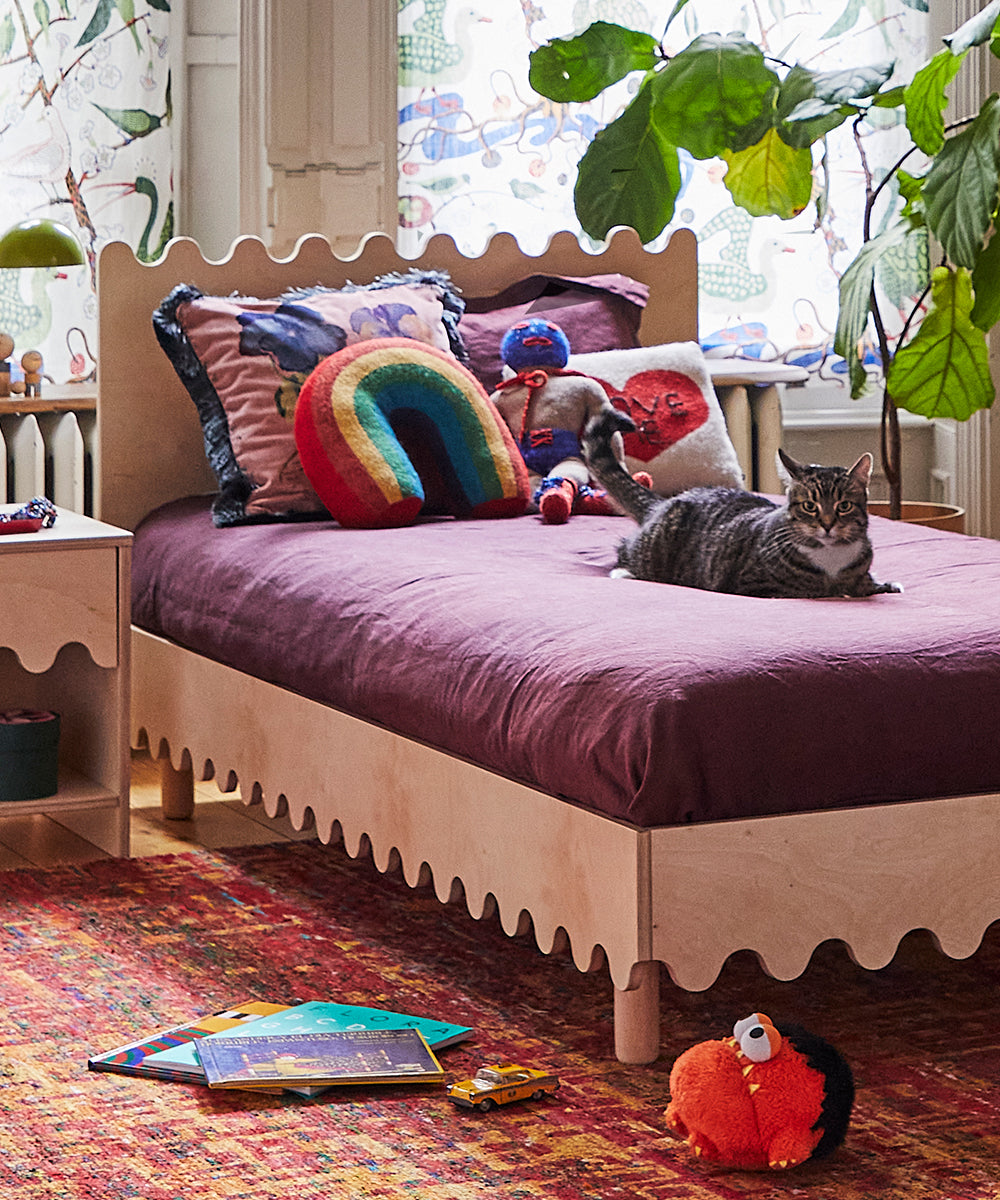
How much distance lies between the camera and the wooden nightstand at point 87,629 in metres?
2.76

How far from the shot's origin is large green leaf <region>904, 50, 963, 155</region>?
352 cm

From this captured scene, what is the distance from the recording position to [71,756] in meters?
3.07

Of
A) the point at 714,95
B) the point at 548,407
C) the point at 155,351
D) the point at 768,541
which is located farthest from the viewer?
the point at 714,95

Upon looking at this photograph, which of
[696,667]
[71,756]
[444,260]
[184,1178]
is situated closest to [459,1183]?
[184,1178]

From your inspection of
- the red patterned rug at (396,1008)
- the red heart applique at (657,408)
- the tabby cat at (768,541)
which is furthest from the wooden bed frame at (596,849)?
the red heart applique at (657,408)

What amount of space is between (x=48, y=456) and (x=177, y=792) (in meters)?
0.84

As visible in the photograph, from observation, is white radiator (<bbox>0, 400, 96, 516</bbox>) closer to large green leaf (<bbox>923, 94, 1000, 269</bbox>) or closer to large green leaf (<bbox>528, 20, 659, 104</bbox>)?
large green leaf (<bbox>528, 20, 659, 104</bbox>)

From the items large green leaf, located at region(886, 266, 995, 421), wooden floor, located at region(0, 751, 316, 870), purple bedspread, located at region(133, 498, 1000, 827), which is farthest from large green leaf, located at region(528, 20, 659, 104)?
wooden floor, located at region(0, 751, 316, 870)

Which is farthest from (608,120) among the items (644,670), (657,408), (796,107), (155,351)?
(644,670)

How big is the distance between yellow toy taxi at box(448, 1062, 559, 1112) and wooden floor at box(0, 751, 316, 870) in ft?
3.72

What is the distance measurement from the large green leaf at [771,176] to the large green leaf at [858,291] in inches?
10.2

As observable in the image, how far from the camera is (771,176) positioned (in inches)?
153

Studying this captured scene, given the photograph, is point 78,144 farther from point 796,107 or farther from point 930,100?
point 930,100

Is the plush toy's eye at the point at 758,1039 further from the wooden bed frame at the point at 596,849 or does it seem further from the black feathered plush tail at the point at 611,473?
the black feathered plush tail at the point at 611,473
